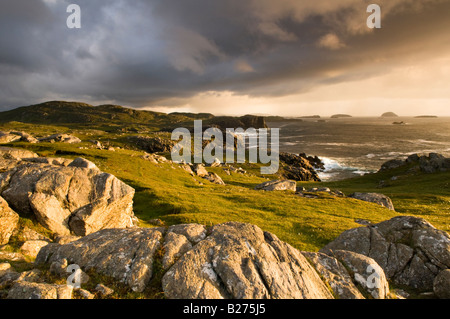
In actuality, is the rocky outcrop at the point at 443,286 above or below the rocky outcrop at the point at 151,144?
below

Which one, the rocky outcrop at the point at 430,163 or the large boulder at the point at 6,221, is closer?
the large boulder at the point at 6,221

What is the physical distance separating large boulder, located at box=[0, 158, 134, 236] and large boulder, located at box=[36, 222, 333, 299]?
8762 mm

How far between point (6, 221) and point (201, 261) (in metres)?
17.3

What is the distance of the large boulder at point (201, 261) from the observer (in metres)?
9.16

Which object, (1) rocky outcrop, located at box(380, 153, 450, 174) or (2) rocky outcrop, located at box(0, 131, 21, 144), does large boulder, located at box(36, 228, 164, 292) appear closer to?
(2) rocky outcrop, located at box(0, 131, 21, 144)

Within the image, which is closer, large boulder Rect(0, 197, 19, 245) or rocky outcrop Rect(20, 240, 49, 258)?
rocky outcrop Rect(20, 240, 49, 258)

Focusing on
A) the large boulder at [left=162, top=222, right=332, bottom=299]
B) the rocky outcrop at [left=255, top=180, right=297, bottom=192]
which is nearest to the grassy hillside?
the large boulder at [left=162, top=222, right=332, bottom=299]

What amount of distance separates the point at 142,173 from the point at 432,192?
3326 inches

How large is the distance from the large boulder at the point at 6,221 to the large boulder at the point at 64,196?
1174 mm

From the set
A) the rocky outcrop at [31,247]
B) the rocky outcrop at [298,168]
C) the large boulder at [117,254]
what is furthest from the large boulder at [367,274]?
the rocky outcrop at [298,168]

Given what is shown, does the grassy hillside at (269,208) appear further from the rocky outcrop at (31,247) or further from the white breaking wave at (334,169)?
the white breaking wave at (334,169)

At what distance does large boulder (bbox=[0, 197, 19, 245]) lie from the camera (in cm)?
1597

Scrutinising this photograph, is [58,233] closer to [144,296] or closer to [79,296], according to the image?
[79,296]
